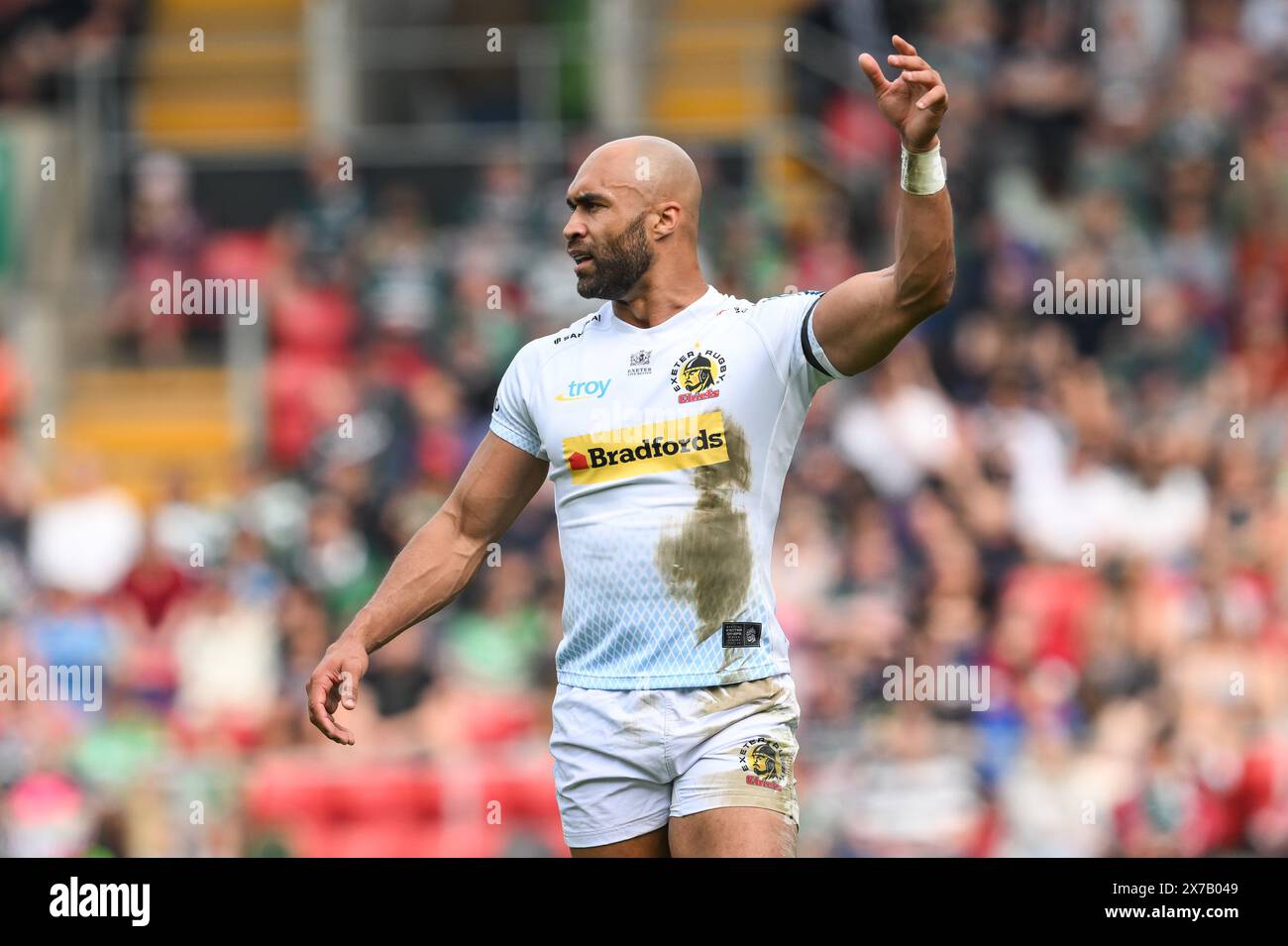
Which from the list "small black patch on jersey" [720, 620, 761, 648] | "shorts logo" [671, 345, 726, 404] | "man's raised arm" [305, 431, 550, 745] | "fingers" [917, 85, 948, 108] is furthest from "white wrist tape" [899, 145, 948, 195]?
"man's raised arm" [305, 431, 550, 745]

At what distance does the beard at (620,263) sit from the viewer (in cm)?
637

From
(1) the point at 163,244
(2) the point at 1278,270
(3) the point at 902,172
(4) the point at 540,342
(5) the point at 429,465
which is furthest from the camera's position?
(1) the point at 163,244

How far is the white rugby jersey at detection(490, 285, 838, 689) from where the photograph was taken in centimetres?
619

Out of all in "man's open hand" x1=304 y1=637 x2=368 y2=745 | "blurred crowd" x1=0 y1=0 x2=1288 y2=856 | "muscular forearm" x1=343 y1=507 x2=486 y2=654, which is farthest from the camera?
"blurred crowd" x1=0 y1=0 x2=1288 y2=856

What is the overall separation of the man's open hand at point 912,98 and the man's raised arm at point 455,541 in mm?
1613

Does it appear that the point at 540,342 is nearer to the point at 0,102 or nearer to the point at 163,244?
the point at 163,244

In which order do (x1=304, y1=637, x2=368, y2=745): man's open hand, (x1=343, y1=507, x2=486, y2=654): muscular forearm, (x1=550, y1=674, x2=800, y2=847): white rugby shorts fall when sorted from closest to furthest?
(x1=550, y1=674, x2=800, y2=847): white rugby shorts → (x1=304, y1=637, x2=368, y2=745): man's open hand → (x1=343, y1=507, x2=486, y2=654): muscular forearm

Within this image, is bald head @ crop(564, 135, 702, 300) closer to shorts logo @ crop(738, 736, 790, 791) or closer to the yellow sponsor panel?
the yellow sponsor panel

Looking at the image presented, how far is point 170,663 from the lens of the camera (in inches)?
518

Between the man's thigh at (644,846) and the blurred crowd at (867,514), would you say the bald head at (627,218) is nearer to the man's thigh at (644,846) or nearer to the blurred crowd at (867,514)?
the man's thigh at (644,846)

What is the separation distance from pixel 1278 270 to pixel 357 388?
6237 mm

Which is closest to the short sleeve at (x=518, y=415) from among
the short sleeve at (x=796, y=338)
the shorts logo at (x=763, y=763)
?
the short sleeve at (x=796, y=338)

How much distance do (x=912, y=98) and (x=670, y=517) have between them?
1353 mm
